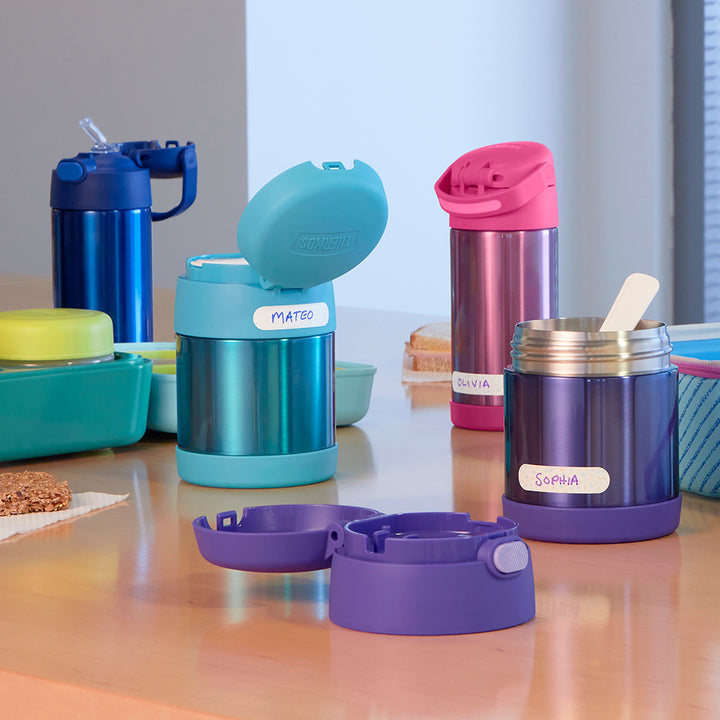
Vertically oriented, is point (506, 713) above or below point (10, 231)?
below

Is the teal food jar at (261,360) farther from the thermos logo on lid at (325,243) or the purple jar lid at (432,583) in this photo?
the purple jar lid at (432,583)

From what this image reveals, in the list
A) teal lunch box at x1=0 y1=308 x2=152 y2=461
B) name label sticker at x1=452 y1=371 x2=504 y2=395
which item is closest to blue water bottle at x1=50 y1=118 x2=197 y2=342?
teal lunch box at x1=0 y1=308 x2=152 y2=461

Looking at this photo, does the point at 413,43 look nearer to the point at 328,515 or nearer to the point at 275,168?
the point at 275,168

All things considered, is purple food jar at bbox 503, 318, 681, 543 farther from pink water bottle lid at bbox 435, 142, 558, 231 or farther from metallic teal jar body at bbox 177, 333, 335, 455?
pink water bottle lid at bbox 435, 142, 558, 231

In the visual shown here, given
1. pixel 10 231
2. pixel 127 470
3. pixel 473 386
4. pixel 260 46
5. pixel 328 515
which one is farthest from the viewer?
pixel 10 231

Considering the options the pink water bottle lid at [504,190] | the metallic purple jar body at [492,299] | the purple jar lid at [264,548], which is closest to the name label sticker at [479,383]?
the metallic purple jar body at [492,299]

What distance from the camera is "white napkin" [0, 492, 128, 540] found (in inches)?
30.1

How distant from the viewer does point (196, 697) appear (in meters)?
0.48

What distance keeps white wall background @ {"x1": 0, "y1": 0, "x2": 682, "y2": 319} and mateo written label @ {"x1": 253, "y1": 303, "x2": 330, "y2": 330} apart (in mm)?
2629

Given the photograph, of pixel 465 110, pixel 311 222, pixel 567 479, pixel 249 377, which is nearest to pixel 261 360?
pixel 249 377

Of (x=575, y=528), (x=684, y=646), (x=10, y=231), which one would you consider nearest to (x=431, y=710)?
(x=684, y=646)

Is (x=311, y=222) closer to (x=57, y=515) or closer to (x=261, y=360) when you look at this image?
(x=261, y=360)

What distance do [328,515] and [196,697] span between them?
167 mm

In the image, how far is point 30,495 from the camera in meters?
0.79
